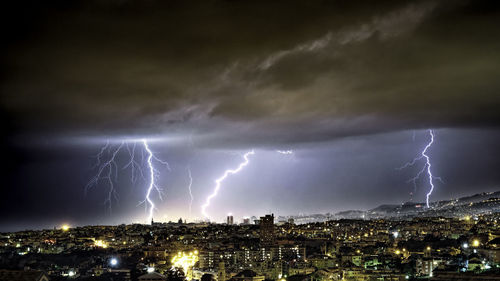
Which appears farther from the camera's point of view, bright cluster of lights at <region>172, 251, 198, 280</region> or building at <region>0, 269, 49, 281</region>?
bright cluster of lights at <region>172, 251, 198, 280</region>

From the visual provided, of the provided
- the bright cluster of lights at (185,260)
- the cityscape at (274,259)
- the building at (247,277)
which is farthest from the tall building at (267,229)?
the building at (247,277)

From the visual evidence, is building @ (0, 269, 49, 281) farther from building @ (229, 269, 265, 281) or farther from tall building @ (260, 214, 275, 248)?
tall building @ (260, 214, 275, 248)

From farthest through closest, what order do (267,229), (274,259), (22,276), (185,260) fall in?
(267,229) < (185,260) < (274,259) < (22,276)

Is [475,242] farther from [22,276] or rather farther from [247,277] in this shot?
[22,276]

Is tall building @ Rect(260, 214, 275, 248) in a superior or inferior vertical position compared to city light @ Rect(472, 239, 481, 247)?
superior

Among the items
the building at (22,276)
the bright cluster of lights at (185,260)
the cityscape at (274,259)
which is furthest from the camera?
the bright cluster of lights at (185,260)

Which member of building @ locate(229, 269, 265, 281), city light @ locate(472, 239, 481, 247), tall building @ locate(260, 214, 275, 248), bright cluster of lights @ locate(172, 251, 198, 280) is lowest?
building @ locate(229, 269, 265, 281)

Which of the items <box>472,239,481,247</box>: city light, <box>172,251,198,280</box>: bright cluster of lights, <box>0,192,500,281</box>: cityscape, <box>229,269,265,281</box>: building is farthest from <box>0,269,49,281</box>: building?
<box>472,239,481,247</box>: city light

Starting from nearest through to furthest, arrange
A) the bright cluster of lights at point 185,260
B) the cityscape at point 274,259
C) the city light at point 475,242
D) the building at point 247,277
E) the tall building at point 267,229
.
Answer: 1. the cityscape at point 274,259
2. the building at point 247,277
3. the bright cluster of lights at point 185,260
4. the city light at point 475,242
5. the tall building at point 267,229

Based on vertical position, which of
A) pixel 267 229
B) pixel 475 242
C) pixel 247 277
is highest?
pixel 267 229

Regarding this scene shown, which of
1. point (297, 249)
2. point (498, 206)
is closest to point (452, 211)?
point (498, 206)

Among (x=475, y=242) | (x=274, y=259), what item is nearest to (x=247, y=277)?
(x=274, y=259)

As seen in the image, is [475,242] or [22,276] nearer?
[22,276]

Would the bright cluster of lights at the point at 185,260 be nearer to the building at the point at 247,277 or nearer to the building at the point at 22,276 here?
the building at the point at 247,277
